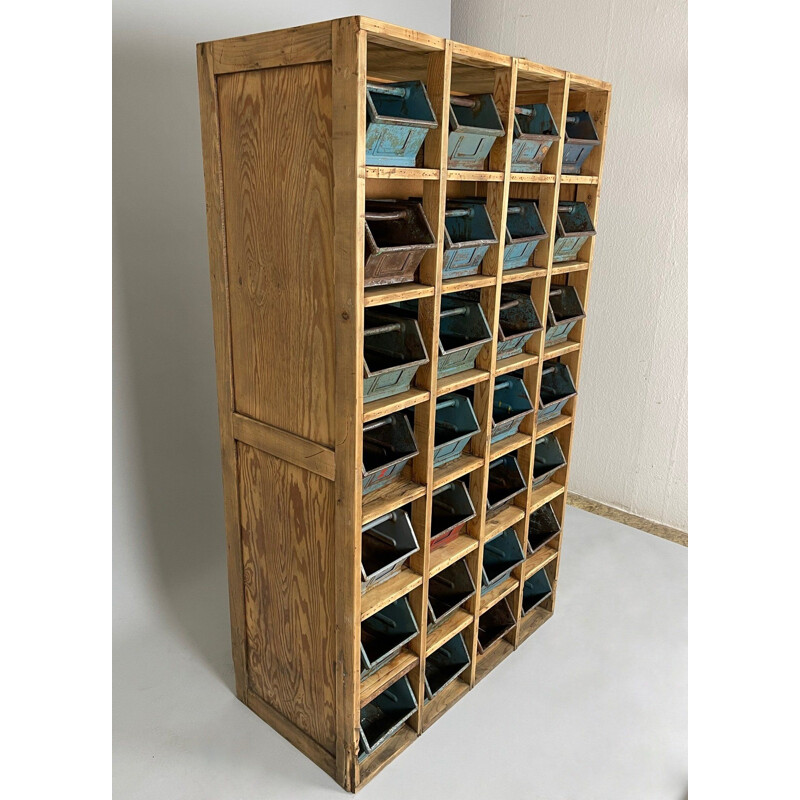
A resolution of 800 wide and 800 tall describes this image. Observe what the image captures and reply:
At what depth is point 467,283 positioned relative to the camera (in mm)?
2191

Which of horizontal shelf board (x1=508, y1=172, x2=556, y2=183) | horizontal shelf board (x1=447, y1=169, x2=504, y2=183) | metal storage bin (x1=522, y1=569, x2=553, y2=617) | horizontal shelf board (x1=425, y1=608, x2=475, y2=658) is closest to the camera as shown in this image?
→ horizontal shelf board (x1=447, y1=169, x2=504, y2=183)

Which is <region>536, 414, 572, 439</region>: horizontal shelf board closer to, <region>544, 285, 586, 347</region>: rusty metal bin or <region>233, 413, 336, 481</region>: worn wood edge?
<region>544, 285, 586, 347</region>: rusty metal bin

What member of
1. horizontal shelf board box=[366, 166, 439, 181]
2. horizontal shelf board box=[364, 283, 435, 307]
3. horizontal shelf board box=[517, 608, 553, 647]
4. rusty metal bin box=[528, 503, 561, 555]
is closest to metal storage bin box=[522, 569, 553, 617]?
horizontal shelf board box=[517, 608, 553, 647]

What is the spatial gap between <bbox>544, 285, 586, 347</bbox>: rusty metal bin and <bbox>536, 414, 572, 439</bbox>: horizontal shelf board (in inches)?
12.8

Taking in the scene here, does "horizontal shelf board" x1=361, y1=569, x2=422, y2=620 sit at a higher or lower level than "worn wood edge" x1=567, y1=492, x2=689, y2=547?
higher

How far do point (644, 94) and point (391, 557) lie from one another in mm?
2697

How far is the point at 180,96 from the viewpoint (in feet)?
9.11

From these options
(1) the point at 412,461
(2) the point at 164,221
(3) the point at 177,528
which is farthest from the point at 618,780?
(2) the point at 164,221

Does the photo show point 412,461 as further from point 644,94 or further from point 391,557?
point 644,94

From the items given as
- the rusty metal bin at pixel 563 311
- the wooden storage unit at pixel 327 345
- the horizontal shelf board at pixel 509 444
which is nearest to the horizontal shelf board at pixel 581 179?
the wooden storage unit at pixel 327 345

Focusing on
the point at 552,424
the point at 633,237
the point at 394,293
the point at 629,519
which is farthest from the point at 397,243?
the point at 629,519

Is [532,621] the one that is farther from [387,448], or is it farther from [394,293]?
[394,293]

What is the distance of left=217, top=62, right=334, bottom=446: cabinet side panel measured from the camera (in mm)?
1873

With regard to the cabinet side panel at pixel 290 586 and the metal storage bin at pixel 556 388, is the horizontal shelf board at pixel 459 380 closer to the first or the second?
the cabinet side panel at pixel 290 586
